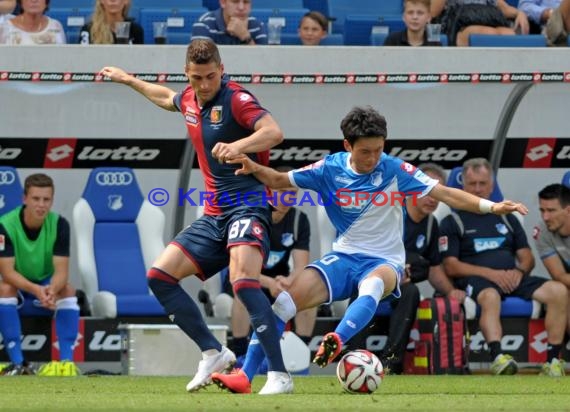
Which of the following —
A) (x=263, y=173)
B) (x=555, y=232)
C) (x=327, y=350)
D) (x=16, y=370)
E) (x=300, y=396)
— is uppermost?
(x=263, y=173)

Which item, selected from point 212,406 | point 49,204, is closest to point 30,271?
point 49,204

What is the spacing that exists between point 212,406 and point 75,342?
481 centimetres

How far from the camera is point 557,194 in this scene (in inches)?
477

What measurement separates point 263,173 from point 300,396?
1.30m

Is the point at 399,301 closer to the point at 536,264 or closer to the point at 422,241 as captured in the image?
the point at 422,241

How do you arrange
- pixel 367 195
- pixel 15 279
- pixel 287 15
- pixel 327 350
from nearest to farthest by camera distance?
pixel 327 350 → pixel 367 195 → pixel 15 279 → pixel 287 15

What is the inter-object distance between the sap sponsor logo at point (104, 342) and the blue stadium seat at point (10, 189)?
A: 139 centimetres

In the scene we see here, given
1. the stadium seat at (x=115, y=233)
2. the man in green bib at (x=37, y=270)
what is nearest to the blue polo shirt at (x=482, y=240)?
the stadium seat at (x=115, y=233)

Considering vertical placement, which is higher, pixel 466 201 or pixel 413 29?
pixel 413 29

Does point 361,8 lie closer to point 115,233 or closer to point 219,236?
point 115,233

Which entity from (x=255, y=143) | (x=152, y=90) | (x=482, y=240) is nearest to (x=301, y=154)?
(x=482, y=240)

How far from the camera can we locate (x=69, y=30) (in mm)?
13453

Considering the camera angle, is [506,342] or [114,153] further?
[114,153]

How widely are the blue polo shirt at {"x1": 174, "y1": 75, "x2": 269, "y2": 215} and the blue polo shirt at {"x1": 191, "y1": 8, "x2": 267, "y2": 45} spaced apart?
411 centimetres
